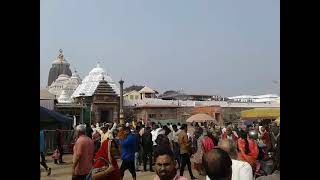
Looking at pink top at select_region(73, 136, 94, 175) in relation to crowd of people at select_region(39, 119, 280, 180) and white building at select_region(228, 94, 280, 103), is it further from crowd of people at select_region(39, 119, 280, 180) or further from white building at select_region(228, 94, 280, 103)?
white building at select_region(228, 94, 280, 103)

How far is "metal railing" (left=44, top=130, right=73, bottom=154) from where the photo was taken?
13.6 meters

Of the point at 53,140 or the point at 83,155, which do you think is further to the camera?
the point at 53,140

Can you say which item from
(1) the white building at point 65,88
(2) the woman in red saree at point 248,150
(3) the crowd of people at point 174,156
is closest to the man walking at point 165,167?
(3) the crowd of people at point 174,156

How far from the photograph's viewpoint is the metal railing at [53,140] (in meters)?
13.6

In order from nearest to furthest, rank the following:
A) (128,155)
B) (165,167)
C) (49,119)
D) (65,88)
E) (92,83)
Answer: (165,167) < (128,155) < (49,119) < (92,83) < (65,88)

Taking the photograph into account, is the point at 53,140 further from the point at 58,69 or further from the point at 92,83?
the point at 58,69

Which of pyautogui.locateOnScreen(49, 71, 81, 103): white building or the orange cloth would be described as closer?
the orange cloth

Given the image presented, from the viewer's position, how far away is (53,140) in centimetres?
1389

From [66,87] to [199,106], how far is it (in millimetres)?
12995

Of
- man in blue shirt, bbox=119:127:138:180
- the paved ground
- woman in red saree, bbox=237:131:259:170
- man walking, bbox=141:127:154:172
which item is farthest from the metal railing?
woman in red saree, bbox=237:131:259:170

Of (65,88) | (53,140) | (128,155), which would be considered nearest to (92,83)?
(65,88)
